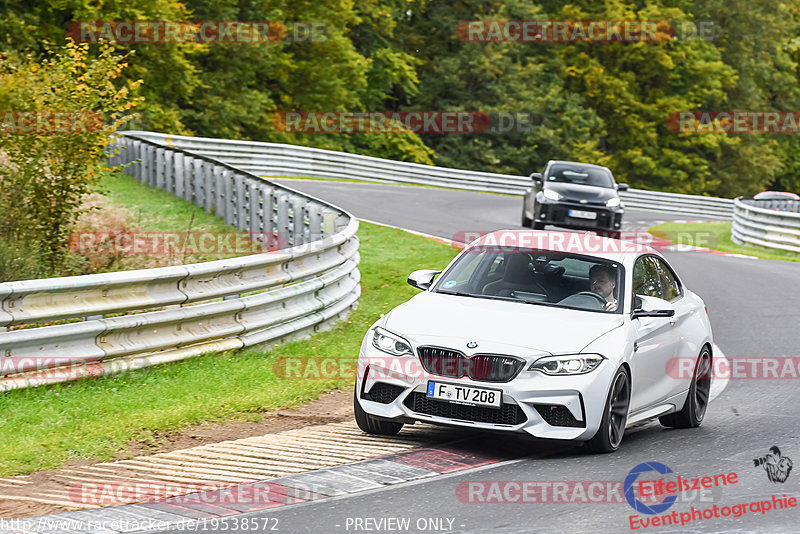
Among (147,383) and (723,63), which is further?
(723,63)

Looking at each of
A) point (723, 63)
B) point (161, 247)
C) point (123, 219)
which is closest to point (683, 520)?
point (161, 247)

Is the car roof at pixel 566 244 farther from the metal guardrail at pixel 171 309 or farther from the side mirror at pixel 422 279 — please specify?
the metal guardrail at pixel 171 309

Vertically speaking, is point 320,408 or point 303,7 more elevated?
point 303,7

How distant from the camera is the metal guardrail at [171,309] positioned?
8500 millimetres

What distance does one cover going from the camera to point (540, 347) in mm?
7629

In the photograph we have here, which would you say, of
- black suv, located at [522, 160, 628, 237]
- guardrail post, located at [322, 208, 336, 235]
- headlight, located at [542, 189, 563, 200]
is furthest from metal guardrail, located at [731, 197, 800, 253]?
guardrail post, located at [322, 208, 336, 235]

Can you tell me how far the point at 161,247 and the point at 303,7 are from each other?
115 feet

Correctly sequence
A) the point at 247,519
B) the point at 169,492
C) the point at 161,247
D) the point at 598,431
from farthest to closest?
1. the point at 161,247
2. the point at 598,431
3. the point at 169,492
4. the point at 247,519

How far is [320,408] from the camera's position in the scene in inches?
376

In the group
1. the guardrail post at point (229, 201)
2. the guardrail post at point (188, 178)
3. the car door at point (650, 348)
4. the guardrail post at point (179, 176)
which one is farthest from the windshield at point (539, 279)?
the guardrail post at point (179, 176)

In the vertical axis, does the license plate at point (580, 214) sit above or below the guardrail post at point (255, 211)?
below

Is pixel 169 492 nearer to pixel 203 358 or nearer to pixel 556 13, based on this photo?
pixel 203 358

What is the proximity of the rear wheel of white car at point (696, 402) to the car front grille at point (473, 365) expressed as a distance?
245 cm

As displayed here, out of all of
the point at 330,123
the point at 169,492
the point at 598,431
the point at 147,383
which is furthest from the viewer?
the point at 330,123
